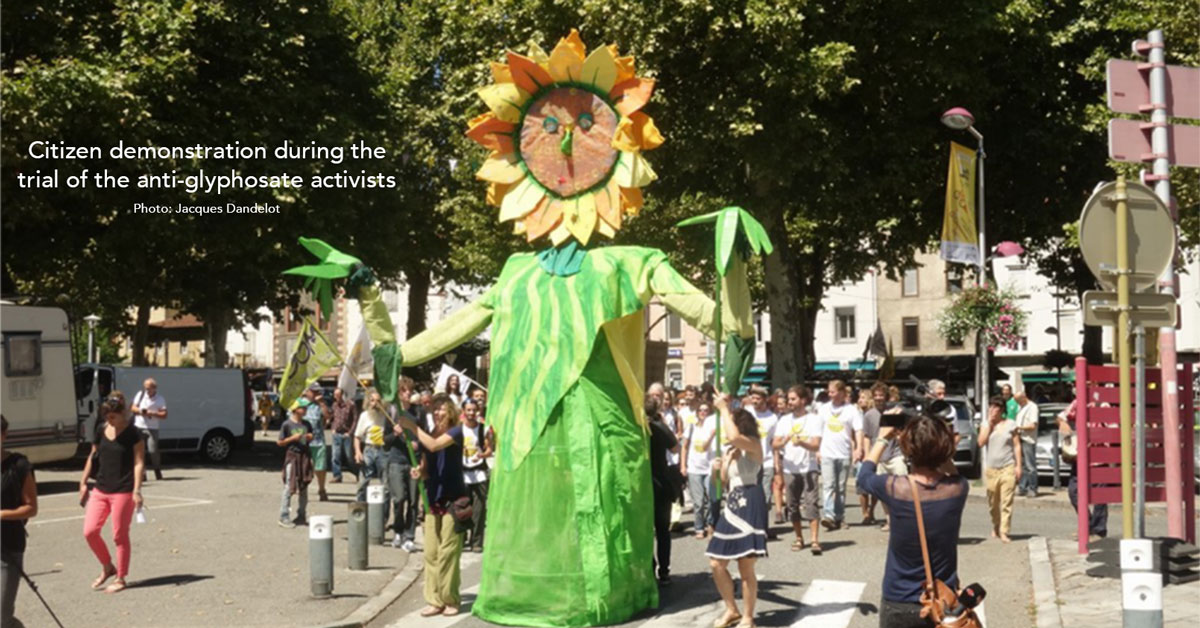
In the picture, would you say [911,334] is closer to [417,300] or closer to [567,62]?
[417,300]

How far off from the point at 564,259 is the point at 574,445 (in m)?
1.42

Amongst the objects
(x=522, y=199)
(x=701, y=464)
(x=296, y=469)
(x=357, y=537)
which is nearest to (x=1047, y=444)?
(x=701, y=464)

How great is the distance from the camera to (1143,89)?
431 inches

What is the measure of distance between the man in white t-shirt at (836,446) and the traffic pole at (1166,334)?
4.22m

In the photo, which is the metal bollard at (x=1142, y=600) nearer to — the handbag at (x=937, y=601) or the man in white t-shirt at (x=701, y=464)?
the handbag at (x=937, y=601)

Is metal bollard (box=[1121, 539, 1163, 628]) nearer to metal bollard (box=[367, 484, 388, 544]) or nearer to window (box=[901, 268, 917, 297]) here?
metal bollard (box=[367, 484, 388, 544])

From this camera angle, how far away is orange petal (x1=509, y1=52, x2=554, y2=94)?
10.7 metres

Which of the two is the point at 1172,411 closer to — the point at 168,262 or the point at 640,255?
the point at 640,255

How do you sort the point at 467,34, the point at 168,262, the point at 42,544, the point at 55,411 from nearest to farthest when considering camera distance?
the point at 42,544
the point at 55,411
the point at 467,34
the point at 168,262

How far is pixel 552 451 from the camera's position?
10367 mm

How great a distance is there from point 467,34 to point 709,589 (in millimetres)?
15731

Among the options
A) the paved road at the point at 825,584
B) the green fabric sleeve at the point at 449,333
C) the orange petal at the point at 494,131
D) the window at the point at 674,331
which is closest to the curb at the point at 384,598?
the paved road at the point at 825,584

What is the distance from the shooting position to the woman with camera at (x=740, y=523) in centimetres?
1014

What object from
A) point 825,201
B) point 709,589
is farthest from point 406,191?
point 709,589
